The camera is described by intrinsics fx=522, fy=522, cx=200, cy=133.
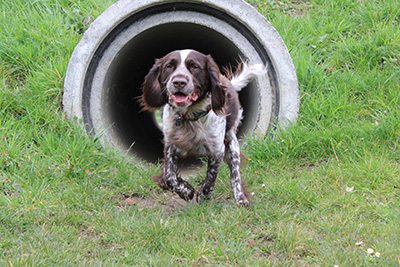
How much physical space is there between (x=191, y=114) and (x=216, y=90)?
28 cm

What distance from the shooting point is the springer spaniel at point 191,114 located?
3.90m

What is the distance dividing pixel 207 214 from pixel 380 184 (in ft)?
4.78

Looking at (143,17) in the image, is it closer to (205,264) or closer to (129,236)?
(129,236)

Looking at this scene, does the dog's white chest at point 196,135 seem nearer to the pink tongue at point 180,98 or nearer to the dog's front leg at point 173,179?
the dog's front leg at point 173,179

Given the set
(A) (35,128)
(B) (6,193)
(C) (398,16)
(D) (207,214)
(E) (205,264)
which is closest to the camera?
(E) (205,264)

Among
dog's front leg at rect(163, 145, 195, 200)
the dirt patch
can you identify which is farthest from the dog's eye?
the dirt patch

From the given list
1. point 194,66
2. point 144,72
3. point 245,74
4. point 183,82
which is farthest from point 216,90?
point 144,72

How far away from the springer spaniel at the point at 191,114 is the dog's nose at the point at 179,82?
72mm

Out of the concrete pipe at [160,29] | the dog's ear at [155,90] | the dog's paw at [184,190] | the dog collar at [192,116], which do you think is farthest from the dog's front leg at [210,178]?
the concrete pipe at [160,29]

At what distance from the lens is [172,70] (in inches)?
154

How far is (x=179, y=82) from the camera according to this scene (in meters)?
3.67

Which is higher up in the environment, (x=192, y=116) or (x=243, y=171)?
(x=192, y=116)

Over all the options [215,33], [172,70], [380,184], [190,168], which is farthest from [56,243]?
[215,33]

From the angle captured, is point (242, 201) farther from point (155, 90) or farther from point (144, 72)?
point (144, 72)
